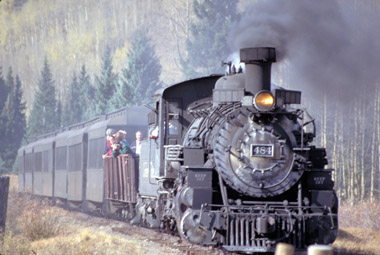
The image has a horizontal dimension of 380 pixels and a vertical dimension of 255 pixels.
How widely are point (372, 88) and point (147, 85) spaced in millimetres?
35301

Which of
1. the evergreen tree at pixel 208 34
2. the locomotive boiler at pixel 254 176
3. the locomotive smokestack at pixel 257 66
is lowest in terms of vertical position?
the locomotive boiler at pixel 254 176

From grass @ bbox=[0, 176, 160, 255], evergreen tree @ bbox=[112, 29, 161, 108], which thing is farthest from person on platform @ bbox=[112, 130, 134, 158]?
evergreen tree @ bbox=[112, 29, 161, 108]

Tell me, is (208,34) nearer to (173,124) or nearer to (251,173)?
(173,124)

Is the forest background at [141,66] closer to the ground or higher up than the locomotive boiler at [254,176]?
higher up

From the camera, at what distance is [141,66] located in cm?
5831

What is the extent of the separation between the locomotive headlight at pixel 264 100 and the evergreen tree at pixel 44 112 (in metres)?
54.9

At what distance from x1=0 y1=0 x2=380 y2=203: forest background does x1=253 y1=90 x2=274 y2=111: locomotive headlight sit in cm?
311

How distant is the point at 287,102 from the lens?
404 inches

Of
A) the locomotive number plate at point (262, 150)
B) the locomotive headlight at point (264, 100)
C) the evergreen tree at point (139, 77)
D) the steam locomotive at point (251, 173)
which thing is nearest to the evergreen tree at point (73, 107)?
the evergreen tree at point (139, 77)

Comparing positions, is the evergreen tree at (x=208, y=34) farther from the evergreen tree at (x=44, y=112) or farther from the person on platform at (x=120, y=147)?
the person on platform at (x=120, y=147)

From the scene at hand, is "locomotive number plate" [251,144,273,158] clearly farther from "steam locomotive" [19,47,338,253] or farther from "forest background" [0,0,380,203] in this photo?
"forest background" [0,0,380,203]

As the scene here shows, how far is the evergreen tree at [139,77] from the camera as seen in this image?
48.6m

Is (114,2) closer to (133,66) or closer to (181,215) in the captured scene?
(133,66)

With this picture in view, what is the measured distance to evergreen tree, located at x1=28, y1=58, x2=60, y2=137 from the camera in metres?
64.5
